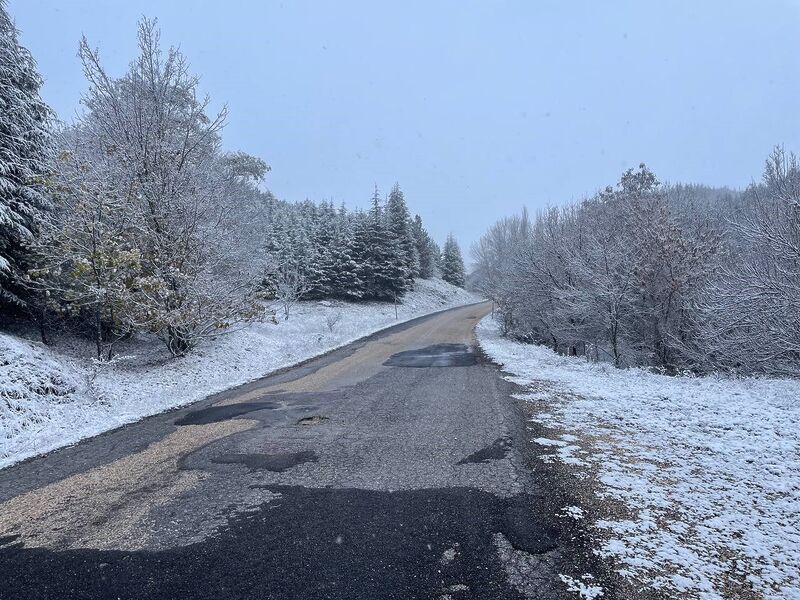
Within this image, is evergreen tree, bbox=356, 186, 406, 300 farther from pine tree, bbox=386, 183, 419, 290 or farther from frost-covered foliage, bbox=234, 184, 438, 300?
pine tree, bbox=386, 183, 419, 290

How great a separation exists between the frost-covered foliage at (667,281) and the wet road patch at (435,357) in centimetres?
446

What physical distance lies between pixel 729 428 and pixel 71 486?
810 centimetres

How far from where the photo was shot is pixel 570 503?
3953 mm

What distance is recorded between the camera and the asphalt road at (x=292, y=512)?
2.95 m

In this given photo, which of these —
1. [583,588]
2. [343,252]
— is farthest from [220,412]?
[343,252]

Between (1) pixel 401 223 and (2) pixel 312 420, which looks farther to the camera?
(1) pixel 401 223

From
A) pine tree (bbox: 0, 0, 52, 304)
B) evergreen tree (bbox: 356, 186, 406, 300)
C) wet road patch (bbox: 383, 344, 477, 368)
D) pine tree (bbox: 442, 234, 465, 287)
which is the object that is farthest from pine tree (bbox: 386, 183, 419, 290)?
pine tree (bbox: 0, 0, 52, 304)

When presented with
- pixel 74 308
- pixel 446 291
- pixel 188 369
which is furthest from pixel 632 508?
pixel 446 291

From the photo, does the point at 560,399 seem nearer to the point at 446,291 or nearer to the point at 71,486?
the point at 71,486

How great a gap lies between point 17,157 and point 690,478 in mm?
15361

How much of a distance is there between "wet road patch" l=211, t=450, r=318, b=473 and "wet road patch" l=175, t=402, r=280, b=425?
2.03m

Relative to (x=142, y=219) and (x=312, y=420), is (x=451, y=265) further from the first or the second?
(x=312, y=420)

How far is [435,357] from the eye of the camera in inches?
591

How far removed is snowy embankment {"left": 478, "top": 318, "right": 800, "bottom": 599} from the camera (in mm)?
2953
